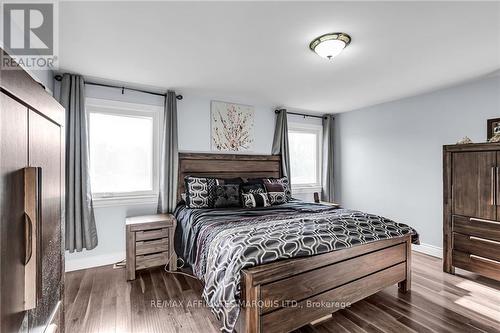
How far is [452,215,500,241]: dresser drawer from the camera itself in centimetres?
249

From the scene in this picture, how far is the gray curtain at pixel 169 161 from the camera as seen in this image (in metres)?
3.33

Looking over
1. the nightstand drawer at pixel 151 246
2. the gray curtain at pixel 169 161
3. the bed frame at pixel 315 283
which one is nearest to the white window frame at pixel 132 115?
the gray curtain at pixel 169 161

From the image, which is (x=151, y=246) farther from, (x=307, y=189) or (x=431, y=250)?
(x=431, y=250)

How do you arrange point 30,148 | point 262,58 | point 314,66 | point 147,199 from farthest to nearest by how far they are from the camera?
point 147,199 → point 314,66 → point 262,58 → point 30,148

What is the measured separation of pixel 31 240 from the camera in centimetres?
65

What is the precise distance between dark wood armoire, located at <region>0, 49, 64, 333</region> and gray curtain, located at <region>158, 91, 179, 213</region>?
7.98 feet

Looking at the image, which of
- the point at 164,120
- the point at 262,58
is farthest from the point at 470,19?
the point at 164,120

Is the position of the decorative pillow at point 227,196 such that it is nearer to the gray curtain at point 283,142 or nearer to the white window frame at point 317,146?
the gray curtain at point 283,142

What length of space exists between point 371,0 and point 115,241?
3631 millimetres

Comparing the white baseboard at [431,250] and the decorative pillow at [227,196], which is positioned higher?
the decorative pillow at [227,196]

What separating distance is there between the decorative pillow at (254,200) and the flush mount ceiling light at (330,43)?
6.09ft

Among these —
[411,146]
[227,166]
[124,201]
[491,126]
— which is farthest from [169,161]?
[491,126]

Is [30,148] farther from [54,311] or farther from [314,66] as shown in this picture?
[314,66]

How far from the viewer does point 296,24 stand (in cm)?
185
